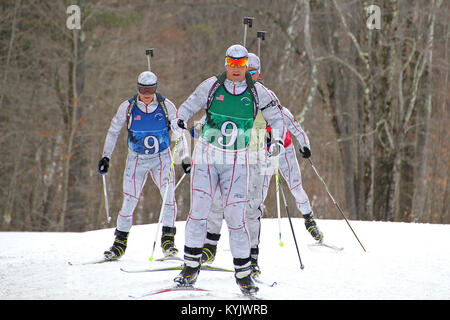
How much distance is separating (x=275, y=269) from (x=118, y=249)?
1857mm

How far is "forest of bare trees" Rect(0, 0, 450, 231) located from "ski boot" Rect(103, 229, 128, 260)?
867 centimetres

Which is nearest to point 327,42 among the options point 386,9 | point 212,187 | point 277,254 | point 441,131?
point 386,9

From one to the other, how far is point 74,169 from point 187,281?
13.8 m

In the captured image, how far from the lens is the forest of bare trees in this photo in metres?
15.6

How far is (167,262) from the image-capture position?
6648 millimetres

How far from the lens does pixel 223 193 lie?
5.25 meters

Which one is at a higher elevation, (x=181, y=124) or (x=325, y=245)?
(x=181, y=124)

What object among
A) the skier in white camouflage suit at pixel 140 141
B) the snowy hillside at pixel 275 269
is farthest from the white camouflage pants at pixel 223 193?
the skier in white camouflage suit at pixel 140 141

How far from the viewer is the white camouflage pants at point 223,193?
5178 millimetres

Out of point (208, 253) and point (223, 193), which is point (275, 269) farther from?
point (223, 193)

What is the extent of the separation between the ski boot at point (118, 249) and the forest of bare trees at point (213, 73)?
28.4ft

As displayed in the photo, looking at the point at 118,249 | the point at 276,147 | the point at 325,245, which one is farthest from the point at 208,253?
the point at 325,245

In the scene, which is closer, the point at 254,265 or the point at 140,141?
the point at 254,265

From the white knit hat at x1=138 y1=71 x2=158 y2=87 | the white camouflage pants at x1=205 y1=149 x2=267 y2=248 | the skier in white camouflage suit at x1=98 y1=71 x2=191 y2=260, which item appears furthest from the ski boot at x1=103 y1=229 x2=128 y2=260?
the white knit hat at x1=138 y1=71 x2=158 y2=87
